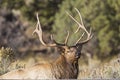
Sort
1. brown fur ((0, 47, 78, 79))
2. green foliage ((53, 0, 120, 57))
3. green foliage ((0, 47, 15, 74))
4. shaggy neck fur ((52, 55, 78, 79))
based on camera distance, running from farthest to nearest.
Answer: green foliage ((53, 0, 120, 57)), green foliage ((0, 47, 15, 74)), shaggy neck fur ((52, 55, 78, 79)), brown fur ((0, 47, 78, 79))

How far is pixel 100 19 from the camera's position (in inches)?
1991

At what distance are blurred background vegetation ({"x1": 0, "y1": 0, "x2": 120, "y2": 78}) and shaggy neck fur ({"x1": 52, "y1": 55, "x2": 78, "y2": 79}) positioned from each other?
27.3 meters

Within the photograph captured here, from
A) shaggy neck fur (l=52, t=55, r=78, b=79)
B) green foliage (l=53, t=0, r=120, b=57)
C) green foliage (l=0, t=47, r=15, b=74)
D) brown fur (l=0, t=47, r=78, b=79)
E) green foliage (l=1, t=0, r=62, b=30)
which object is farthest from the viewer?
green foliage (l=1, t=0, r=62, b=30)

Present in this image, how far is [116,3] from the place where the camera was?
51.0m

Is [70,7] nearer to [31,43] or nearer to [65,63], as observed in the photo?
[31,43]

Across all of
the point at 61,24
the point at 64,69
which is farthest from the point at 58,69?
the point at 61,24

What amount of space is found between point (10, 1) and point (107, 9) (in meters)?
10.6

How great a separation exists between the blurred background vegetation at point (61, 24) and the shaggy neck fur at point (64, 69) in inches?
1077

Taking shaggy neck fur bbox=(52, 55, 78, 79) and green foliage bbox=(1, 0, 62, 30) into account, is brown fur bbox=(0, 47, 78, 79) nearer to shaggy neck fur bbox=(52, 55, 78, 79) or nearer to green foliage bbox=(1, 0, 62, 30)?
shaggy neck fur bbox=(52, 55, 78, 79)

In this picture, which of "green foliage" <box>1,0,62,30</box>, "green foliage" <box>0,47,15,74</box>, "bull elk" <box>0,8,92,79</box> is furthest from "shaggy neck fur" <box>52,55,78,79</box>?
"green foliage" <box>1,0,62,30</box>

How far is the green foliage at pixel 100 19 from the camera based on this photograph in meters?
50.1

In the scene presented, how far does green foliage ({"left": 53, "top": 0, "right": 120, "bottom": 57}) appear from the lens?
50094 mm

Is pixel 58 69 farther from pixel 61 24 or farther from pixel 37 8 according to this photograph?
pixel 37 8

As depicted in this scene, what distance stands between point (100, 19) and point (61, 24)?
2977mm
